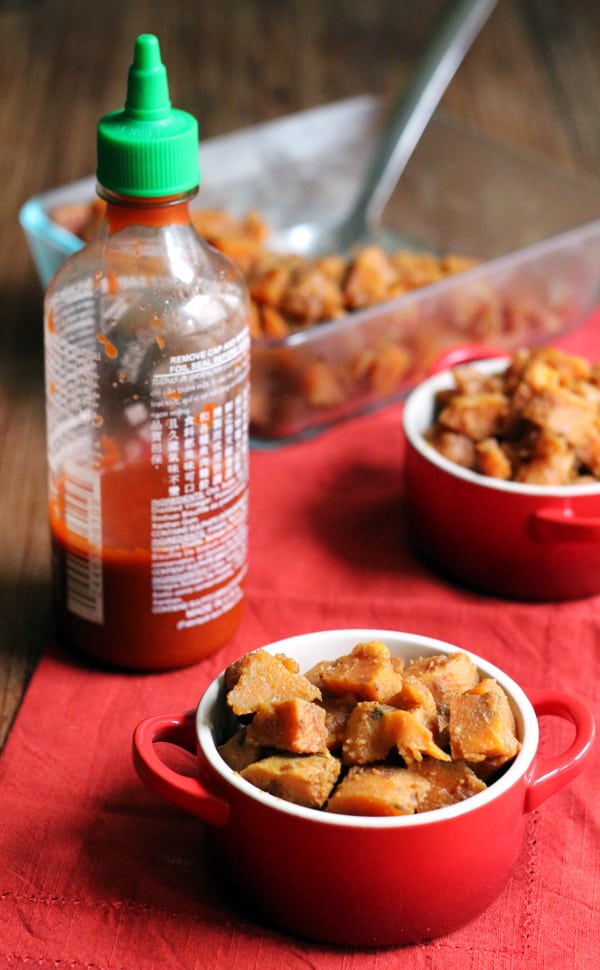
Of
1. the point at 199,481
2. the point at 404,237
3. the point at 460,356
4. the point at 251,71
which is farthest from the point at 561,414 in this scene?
the point at 251,71

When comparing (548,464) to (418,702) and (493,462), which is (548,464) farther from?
(418,702)

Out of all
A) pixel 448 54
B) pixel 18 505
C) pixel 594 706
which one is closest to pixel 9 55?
pixel 448 54

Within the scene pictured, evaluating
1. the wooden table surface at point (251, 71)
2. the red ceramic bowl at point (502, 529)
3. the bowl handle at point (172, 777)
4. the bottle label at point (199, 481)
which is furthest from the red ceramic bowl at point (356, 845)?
the wooden table surface at point (251, 71)

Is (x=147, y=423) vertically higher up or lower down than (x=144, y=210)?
lower down

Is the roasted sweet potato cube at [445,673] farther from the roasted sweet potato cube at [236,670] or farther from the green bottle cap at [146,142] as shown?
the green bottle cap at [146,142]

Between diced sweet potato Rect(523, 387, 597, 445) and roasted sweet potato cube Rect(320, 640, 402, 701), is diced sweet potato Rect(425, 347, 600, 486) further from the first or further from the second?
roasted sweet potato cube Rect(320, 640, 402, 701)
